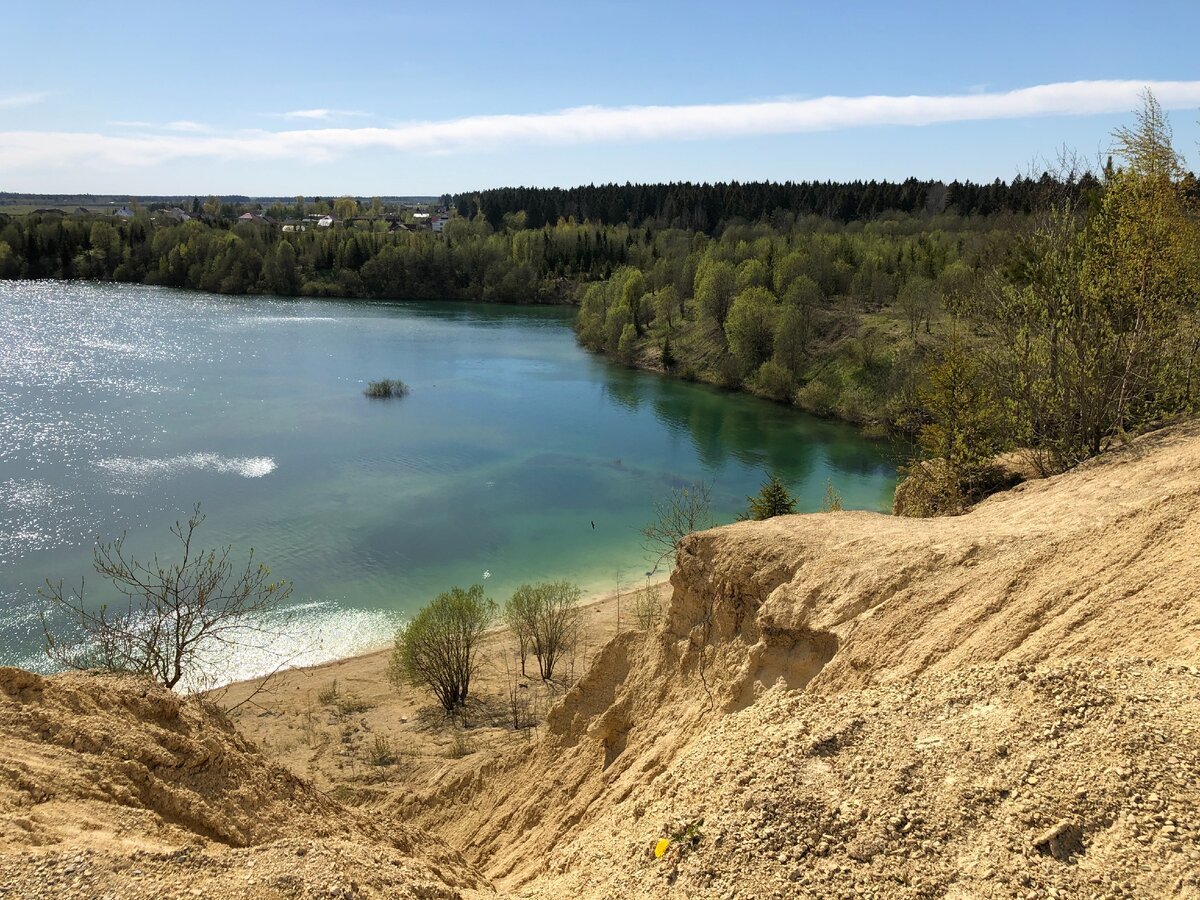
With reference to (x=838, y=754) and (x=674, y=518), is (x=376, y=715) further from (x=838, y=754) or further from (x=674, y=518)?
(x=838, y=754)

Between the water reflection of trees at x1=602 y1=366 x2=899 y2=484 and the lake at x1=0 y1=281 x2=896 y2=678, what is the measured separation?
0.86ft

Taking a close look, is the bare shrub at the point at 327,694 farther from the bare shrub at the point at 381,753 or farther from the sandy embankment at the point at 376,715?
the bare shrub at the point at 381,753

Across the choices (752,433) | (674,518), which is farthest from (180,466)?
(752,433)

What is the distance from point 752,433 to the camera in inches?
2179

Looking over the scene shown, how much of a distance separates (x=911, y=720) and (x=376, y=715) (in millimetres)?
18065

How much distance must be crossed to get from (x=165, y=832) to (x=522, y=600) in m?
17.5

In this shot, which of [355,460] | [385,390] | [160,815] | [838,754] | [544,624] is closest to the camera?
[838,754]

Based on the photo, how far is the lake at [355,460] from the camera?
3219 cm

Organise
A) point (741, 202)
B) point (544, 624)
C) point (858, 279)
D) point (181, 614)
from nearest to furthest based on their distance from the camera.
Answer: point (181, 614) < point (544, 624) < point (858, 279) < point (741, 202)

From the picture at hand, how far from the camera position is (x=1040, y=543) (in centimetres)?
1071

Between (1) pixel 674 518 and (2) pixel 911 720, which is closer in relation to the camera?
(2) pixel 911 720

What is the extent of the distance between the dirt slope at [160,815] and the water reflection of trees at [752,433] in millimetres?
38160

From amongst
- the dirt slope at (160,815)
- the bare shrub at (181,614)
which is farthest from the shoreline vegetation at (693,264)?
the bare shrub at (181,614)

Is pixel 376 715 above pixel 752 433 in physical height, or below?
below
